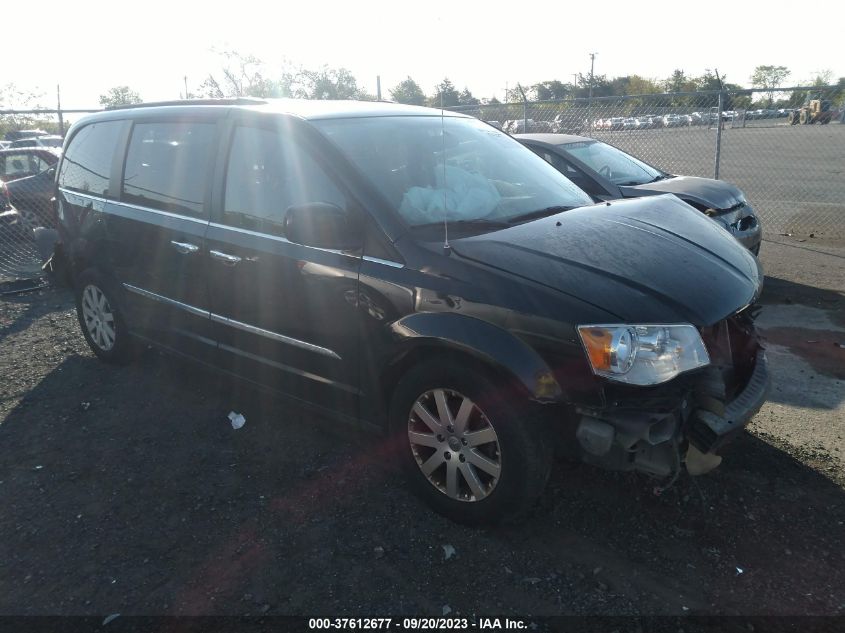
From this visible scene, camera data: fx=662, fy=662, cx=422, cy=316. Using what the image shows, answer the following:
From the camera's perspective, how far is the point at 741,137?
25984mm

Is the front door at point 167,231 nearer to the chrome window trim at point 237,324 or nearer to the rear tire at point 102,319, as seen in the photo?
the chrome window trim at point 237,324

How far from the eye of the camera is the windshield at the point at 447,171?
132 inches

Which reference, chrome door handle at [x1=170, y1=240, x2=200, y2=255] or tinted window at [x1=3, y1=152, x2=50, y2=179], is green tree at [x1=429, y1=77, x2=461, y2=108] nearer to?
chrome door handle at [x1=170, y1=240, x2=200, y2=255]

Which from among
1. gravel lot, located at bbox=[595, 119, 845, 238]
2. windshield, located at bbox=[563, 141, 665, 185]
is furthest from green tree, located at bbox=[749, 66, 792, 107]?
windshield, located at bbox=[563, 141, 665, 185]

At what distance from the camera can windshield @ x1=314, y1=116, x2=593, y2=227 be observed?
132 inches

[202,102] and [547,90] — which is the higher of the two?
[547,90]

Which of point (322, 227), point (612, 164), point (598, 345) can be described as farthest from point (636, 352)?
point (612, 164)

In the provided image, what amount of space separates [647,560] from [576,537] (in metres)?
0.33

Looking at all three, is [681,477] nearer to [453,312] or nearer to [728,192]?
[453,312]

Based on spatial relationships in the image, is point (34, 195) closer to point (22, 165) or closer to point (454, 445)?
point (22, 165)

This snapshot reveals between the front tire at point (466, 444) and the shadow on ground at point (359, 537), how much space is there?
189 mm

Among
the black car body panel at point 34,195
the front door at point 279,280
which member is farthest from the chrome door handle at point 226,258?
the black car body panel at point 34,195

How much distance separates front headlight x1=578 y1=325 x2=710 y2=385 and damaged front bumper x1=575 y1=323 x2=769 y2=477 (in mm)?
61

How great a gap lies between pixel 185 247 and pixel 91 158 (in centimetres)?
166
